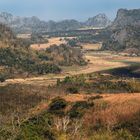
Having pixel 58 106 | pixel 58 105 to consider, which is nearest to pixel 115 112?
pixel 58 106

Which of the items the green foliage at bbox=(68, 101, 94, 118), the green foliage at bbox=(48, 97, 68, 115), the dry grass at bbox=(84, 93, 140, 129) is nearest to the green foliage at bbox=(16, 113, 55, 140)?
the green foliage at bbox=(68, 101, 94, 118)

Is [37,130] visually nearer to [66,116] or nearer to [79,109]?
[66,116]

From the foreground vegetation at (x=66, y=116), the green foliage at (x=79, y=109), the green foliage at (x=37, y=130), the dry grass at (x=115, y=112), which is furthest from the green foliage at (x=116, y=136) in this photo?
the green foliage at (x=79, y=109)

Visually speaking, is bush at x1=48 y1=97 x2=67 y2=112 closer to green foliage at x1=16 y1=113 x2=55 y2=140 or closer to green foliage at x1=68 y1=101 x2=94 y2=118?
green foliage at x1=68 y1=101 x2=94 y2=118

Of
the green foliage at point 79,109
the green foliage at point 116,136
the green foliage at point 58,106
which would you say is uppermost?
the green foliage at point 116,136

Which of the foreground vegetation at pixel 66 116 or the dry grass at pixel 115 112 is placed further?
the dry grass at pixel 115 112

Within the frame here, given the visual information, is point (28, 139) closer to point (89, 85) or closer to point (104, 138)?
point (104, 138)

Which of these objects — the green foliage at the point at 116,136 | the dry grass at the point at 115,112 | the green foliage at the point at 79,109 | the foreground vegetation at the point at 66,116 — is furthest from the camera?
the green foliage at the point at 79,109

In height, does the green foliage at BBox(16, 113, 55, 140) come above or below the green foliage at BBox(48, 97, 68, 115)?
above

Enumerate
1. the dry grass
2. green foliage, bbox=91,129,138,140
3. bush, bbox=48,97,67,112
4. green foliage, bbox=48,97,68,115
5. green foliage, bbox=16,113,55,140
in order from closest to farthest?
green foliage, bbox=16,113,55,140 < green foliage, bbox=91,129,138,140 < the dry grass < green foliage, bbox=48,97,68,115 < bush, bbox=48,97,67,112

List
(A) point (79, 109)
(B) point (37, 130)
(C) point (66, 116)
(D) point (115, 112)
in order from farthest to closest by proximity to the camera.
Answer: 1. (A) point (79, 109)
2. (C) point (66, 116)
3. (D) point (115, 112)
4. (B) point (37, 130)

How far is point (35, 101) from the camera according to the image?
91750 millimetres

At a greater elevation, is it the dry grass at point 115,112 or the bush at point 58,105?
the dry grass at point 115,112

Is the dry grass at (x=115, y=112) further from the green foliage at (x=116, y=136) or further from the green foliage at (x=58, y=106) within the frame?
the green foliage at (x=58, y=106)
